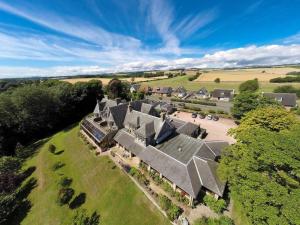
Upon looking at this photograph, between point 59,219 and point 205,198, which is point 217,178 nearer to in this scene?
point 205,198

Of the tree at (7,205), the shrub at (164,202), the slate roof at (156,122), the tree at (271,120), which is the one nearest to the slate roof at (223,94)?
the tree at (271,120)

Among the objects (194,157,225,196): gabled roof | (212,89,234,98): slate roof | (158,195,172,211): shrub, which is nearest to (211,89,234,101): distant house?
(212,89,234,98): slate roof

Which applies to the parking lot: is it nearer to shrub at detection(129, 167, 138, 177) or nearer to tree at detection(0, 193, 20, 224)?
shrub at detection(129, 167, 138, 177)

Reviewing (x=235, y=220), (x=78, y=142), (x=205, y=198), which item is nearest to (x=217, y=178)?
(x=205, y=198)

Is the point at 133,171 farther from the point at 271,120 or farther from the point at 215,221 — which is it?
the point at 271,120

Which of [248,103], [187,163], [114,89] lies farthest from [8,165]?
[248,103]
